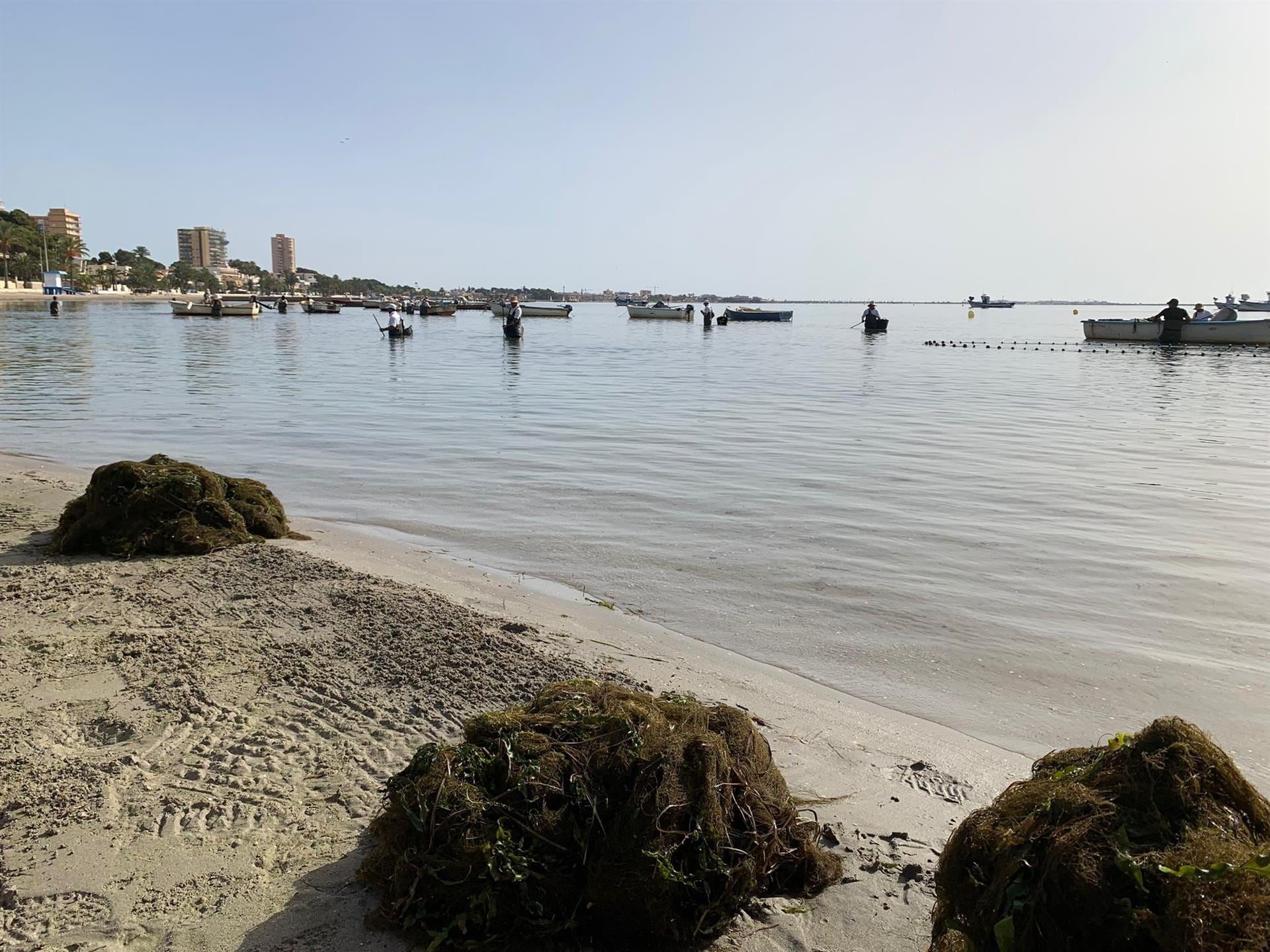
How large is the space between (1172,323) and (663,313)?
59.3m

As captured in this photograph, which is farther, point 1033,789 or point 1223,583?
point 1223,583

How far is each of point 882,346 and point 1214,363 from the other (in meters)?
20.7

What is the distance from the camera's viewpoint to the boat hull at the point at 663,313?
98.9 metres

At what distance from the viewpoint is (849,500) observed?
11.3m

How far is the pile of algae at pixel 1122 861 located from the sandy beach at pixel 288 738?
824mm

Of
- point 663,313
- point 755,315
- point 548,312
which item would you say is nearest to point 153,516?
point 663,313

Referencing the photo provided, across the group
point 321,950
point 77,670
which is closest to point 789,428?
point 77,670

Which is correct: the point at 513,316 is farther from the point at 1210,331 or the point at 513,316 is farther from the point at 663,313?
the point at 663,313

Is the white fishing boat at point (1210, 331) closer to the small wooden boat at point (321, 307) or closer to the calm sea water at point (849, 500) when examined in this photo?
the calm sea water at point (849, 500)

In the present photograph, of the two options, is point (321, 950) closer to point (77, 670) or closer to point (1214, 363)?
point (77, 670)

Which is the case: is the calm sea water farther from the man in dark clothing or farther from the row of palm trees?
the row of palm trees

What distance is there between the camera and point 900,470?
13.6 meters

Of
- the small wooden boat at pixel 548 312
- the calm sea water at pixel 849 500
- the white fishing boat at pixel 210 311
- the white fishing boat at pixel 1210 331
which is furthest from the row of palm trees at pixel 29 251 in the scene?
the white fishing boat at pixel 1210 331

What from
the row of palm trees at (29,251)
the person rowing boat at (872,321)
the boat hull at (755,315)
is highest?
the row of palm trees at (29,251)
